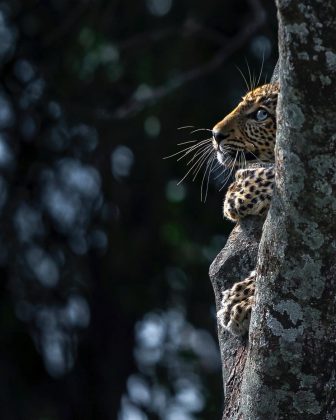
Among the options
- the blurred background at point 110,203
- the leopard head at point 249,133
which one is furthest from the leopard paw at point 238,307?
the blurred background at point 110,203

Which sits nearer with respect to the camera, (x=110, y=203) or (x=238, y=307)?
(x=238, y=307)

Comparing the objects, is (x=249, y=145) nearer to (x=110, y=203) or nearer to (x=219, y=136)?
(x=219, y=136)

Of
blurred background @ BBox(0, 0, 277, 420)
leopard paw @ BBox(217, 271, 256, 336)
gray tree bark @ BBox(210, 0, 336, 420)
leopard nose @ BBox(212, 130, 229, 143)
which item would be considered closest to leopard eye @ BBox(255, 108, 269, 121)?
leopard nose @ BBox(212, 130, 229, 143)

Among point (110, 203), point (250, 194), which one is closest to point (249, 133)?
point (250, 194)

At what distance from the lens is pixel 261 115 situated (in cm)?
690

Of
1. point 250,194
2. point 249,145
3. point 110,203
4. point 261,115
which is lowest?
point 250,194

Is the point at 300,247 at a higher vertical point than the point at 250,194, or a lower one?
lower

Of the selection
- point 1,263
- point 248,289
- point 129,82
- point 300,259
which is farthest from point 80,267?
point 300,259

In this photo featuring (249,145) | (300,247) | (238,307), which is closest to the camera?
(300,247)

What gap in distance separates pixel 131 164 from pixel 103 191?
0.34m

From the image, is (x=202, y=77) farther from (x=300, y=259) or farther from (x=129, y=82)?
(x=300, y=259)

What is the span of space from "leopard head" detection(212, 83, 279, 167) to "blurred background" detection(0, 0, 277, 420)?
6.56 metres

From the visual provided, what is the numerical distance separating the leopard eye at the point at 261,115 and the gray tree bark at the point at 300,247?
1.74 m

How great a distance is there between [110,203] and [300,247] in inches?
388
